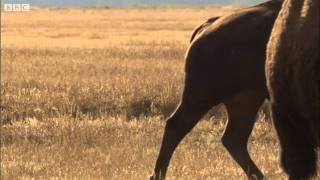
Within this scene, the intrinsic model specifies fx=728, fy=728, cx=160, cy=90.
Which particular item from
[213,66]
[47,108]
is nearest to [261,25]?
[213,66]

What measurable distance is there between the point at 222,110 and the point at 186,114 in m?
4.15

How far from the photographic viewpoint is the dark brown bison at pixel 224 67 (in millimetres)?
6809

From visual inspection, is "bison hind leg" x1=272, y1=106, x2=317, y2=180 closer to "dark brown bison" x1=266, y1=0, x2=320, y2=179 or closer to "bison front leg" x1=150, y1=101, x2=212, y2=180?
"dark brown bison" x1=266, y1=0, x2=320, y2=179

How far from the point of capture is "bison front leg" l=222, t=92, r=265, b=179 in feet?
24.5

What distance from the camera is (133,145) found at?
8930 millimetres

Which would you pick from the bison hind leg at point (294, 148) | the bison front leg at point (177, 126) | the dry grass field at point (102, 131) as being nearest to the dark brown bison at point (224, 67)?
the bison front leg at point (177, 126)

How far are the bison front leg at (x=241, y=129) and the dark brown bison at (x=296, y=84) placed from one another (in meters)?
2.14

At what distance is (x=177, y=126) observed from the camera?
723 centimetres

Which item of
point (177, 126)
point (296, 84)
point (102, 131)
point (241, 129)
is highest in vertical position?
point (296, 84)

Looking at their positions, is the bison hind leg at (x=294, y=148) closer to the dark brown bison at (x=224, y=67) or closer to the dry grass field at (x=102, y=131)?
the dark brown bison at (x=224, y=67)

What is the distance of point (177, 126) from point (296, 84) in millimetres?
2578

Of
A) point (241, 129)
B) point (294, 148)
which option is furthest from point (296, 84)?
point (241, 129)

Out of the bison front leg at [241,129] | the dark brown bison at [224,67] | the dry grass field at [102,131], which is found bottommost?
the dry grass field at [102,131]

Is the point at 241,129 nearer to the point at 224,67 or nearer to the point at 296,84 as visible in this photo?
the point at 224,67
